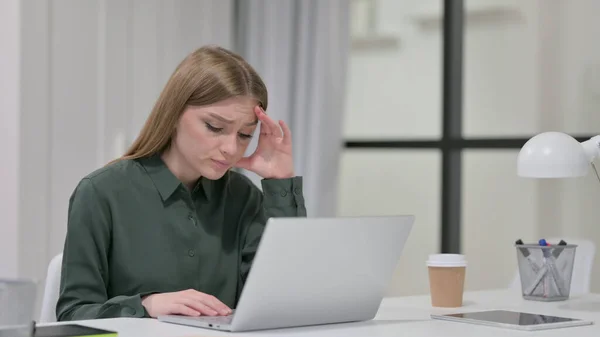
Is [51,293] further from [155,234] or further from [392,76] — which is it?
[392,76]

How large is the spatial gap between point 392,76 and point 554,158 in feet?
6.70

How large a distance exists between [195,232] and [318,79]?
1697 mm

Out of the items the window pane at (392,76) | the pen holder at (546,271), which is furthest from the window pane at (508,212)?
the pen holder at (546,271)

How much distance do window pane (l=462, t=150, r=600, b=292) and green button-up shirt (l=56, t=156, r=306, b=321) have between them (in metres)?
1.42

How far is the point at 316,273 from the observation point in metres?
1.47

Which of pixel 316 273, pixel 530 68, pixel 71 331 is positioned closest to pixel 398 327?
pixel 316 273

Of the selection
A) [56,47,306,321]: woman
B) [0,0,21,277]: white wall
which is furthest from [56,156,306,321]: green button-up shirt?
[0,0,21,277]: white wall

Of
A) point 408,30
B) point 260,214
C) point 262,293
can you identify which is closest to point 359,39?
point 408,30

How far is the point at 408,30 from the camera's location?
12.3 feet

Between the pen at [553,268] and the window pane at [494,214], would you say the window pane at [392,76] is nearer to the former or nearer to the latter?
the window pane at [494,214]

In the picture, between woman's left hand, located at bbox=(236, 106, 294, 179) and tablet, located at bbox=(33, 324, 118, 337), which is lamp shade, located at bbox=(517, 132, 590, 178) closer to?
woman's left hand, located at bbox=(236, 106, 294, 179)

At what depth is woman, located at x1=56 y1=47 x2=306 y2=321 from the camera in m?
1.85

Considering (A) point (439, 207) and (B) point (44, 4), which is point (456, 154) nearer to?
→ (A) point (439, 207)

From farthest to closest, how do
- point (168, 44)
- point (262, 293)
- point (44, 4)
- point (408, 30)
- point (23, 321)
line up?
point (408, 30), point (168, 44), point (44, 4), point (262, 293), point (23, 321)
